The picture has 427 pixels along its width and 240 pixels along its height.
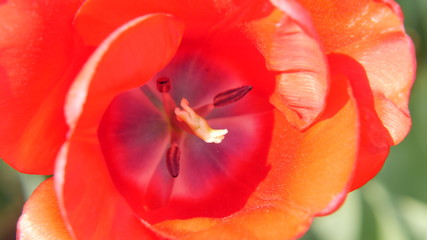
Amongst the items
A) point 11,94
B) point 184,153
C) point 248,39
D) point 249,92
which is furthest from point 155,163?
point 11,94

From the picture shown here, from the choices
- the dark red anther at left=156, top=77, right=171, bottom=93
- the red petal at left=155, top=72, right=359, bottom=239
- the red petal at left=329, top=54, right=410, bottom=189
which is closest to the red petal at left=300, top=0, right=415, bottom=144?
the red petal at left=329, top=54, right=410, bottom=189

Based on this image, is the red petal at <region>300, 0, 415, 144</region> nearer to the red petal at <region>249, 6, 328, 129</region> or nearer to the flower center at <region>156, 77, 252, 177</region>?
the red petal at <region>249, 6, 328, 129</region>

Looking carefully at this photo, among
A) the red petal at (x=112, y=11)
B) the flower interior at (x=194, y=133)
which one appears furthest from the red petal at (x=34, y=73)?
the flower interior at (x=194, y=133)

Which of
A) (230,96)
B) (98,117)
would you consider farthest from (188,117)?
(98,117)

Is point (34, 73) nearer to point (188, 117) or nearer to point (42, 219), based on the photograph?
point (42, 219)

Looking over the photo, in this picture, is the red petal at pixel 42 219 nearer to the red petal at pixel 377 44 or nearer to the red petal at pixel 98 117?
the red petal at pixel 98 117

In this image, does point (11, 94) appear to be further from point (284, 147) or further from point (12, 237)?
point (12, 237)
